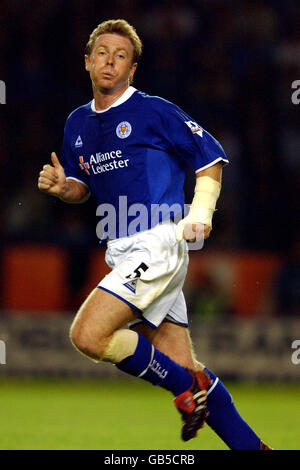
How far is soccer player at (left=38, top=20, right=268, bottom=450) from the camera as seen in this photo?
176 inches

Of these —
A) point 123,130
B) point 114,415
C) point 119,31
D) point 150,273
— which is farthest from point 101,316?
point 114,415

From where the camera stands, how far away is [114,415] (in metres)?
7.59

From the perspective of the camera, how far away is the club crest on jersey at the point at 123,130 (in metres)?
4.83

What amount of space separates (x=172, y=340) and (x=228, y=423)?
0.48 m

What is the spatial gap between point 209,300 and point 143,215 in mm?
5420

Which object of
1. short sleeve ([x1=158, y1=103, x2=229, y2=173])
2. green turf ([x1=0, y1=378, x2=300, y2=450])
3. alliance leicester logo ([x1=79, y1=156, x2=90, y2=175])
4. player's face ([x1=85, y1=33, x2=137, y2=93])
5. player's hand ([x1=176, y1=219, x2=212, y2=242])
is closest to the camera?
player's hand ([x1=176, y1=219, x2=212, y2=242])

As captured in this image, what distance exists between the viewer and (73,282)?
10.2 m

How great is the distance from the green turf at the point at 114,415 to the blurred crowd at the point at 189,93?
1523 mm

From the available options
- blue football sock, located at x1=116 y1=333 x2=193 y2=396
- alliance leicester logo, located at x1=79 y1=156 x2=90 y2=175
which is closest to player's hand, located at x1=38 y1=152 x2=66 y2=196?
alliance leicester logo, located at x1=79 y1=156 x2=90 y2=175

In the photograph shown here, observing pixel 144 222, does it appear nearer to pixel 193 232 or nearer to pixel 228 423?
pixel 193 232

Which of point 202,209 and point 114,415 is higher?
point 202,209

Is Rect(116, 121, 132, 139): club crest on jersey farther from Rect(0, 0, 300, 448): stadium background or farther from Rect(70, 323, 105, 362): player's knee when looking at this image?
Rect(0, 0, 300, 448): stadium background

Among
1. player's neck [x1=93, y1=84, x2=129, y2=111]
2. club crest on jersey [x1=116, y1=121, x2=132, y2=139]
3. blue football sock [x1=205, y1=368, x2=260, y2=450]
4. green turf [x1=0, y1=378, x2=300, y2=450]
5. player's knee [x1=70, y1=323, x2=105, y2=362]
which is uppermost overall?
player's neck [x1=93, y1=84, x2=129, y2=111]

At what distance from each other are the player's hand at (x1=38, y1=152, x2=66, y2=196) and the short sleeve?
572mm
